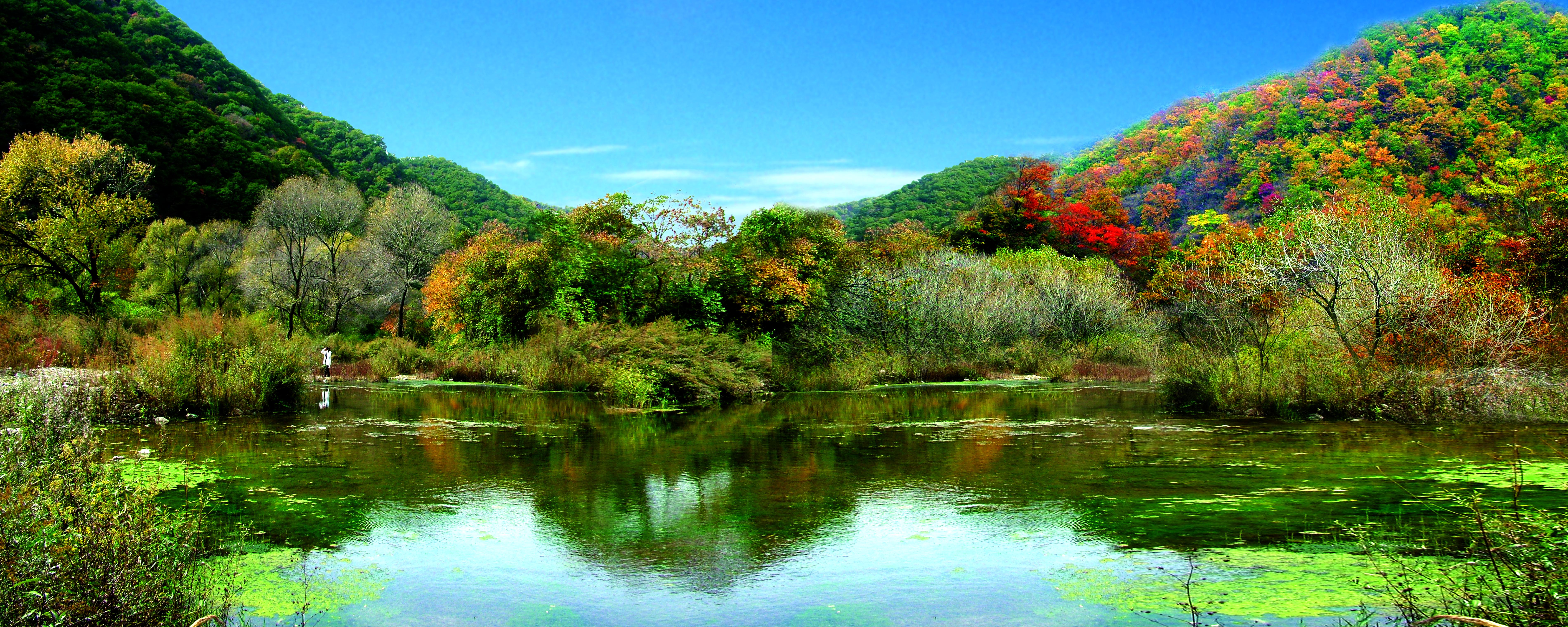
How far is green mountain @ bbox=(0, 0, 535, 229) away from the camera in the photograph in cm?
4359

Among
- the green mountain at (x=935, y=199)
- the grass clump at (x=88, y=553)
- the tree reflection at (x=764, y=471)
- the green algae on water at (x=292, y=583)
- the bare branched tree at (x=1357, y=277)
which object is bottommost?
the tree reflection at (x=764, y=471)

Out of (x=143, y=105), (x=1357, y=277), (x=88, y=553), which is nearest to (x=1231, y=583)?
(x=88, y=553)

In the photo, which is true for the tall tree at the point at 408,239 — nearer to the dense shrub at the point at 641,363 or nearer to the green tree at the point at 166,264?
the green tree at the point at 166,264

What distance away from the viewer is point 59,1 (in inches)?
1890

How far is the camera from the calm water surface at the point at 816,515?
571 centimetres

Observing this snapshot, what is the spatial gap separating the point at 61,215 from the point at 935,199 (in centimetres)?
5040

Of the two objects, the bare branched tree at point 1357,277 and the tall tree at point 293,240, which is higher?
the tall tree at point 293,240

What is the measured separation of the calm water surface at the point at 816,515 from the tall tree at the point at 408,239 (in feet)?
101

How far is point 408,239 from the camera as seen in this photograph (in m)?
45.1

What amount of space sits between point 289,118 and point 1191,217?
63.5m

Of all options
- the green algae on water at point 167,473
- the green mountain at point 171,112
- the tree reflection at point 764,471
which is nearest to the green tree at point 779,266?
the tree reflection at point 764,471

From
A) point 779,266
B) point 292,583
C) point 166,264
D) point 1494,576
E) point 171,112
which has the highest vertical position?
point 171,112

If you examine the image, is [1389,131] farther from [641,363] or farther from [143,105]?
[143,105]

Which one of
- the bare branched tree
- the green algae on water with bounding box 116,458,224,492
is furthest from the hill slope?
the green algae on water with bounding box 116,458,224,492
